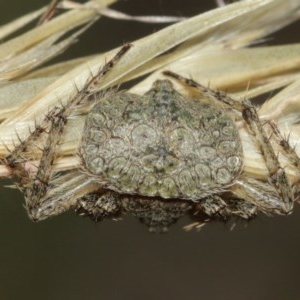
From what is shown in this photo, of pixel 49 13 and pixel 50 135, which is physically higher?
pixel 49 13

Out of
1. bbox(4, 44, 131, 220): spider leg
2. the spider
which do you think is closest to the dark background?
the spider

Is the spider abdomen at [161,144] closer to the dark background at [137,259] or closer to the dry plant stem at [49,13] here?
the dry plant stem at [49,13]

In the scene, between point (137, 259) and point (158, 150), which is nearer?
point (158, 150)

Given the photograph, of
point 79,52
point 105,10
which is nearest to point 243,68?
point 105,10

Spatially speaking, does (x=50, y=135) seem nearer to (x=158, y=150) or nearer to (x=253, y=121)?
(x=158, y=150)

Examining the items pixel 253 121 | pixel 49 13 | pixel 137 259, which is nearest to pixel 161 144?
pixel 253 121

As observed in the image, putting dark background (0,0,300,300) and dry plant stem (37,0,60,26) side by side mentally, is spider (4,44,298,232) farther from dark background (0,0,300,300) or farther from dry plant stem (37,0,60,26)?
dark background (0,0,300,300)
